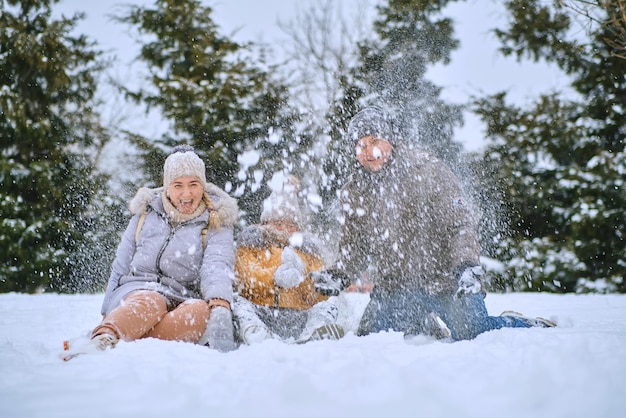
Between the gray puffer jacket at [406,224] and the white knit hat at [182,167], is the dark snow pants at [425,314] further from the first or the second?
the white knit hat at [182,167]

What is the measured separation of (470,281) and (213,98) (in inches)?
256

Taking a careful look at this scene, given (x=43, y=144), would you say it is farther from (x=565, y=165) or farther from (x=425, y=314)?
(x=565, y=165)

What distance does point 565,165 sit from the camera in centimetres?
884

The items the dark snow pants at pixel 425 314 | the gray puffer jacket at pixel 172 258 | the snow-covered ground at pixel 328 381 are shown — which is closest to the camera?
the snow-covered ground at pixel 328 381

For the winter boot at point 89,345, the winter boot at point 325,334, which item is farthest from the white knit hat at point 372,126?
the winter boot at point 89,345

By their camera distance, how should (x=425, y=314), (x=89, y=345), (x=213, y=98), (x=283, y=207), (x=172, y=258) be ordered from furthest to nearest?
(x=213, y=98) → (x=283, y=207) → (x=172, y=258) → (x=425, y=314) → (x=89, y=345)

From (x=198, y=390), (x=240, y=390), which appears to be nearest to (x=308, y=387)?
(x=240, y=390)

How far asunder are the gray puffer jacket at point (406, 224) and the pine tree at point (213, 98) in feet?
13.6

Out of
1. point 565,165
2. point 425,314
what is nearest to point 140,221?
point 425,314

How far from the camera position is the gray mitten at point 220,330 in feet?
8.12

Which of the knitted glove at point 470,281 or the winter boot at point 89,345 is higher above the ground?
the knitted glove at point 470,281

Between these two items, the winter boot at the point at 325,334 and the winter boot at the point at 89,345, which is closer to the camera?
the winter boot at the point at 89,345

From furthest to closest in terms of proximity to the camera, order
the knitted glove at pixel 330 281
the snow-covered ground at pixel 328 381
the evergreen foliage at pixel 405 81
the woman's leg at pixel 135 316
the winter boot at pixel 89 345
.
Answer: the evergreen foliage at pixel 405 81, the knitted glove at pixel 330 281, the woman's leg at pixel 135 316, the winter boot at pixel 89 345, the snow-covered ground at pixel 328 381

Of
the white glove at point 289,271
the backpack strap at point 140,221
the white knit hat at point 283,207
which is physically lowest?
the white glove at point 289,271
